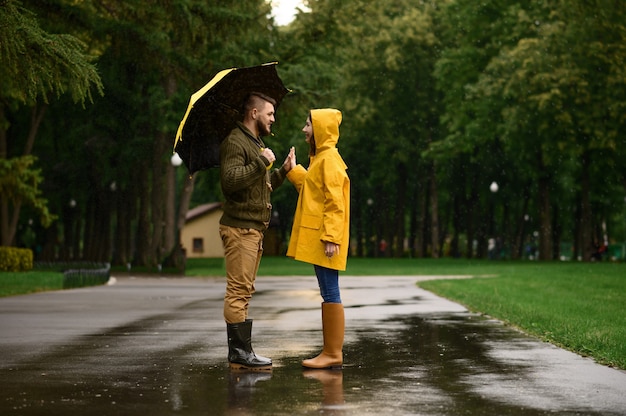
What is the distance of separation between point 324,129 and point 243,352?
6.33ft

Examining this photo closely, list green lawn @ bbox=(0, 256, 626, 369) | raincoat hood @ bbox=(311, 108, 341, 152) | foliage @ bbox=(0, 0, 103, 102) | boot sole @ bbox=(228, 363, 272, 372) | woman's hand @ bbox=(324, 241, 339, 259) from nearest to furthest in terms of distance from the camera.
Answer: boot sole @ bbox=(228, 363, 272, 372)
woman's hand @ bbox=(324, 241, 339, 259)
raincoat hood @ bbox=(311, 108, 341, 152)
green lawn @ bbox=(0, 256, 626, 369)
foliage @ bbox=(0, 0, 103, 102)

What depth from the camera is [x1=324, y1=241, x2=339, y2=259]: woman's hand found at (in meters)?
8.94

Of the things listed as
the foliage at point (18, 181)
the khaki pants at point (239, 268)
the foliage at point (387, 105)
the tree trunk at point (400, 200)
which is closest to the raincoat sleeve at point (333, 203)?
the khaki pants at point (239, 268)

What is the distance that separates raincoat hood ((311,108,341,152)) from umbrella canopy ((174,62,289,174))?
0.40 metres

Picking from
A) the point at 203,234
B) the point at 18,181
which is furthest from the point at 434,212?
the point at 203,234

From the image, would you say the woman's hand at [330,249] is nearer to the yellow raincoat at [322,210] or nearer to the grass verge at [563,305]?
the yellow raincoat at [322,210]

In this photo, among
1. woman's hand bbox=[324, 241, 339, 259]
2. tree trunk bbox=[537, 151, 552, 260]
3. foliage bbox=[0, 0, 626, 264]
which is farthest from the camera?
tree trunk bbox=[537, 151, 552, 260]

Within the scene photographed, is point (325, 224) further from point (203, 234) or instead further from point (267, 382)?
point (203, 234)

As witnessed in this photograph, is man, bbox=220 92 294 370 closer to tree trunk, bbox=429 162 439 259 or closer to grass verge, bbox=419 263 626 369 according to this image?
grass verge, bbox=419 263 626 369

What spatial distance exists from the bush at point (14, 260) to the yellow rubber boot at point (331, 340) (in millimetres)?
28010

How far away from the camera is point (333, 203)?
Answer: 354 inches

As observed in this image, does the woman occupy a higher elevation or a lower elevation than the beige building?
lower

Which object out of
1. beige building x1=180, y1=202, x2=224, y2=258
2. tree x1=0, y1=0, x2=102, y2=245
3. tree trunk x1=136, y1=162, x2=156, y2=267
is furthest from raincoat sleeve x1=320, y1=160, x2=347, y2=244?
beige building x1=180, y1=202, x2=224, y2=258

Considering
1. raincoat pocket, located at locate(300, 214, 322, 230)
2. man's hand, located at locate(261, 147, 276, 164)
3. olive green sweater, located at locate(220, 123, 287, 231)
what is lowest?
raincoat pocket, located at locate(300, 214, 322, 230)
